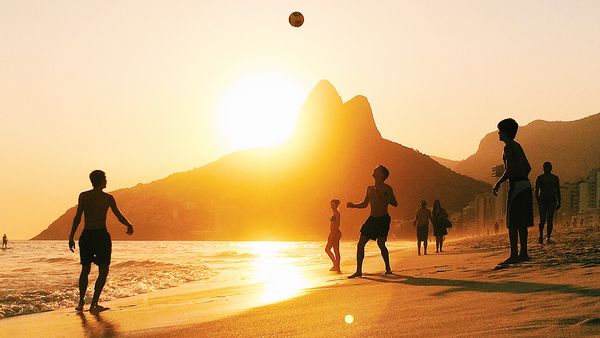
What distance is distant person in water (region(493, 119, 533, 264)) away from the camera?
9.24 metres

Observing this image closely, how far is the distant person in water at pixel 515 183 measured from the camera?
9.24 metres

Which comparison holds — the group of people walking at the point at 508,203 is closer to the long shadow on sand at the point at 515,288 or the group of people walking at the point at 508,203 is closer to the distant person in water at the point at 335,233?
the distant person in water at the point at 335,233

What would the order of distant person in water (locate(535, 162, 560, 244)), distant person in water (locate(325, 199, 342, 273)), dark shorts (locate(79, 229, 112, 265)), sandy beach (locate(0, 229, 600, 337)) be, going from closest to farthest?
sandy beach (locate(0, 229, 600, 337))
dark shorts (locate(79, 229, 112, 265))
distant person in water (locate(325, 199, 342, 273))
distant person in water (locate(535, 162, 560, 244))

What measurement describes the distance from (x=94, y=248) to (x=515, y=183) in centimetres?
596

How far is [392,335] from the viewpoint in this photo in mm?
4469

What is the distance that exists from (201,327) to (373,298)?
1.87 metres

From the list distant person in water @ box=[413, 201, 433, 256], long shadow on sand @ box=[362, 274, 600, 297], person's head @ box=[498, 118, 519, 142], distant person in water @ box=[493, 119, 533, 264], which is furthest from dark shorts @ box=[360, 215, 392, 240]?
distant person in water @ box=[413, 201, 433, 256]

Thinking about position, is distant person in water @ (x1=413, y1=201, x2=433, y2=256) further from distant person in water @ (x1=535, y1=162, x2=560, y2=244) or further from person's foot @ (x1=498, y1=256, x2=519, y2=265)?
person's foot @ (x1=498, y1=256, x2=519, y2=265)

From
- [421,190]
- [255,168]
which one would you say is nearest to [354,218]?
[421,190]

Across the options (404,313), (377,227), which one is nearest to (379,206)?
(377,227)

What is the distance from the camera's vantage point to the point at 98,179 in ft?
31.9

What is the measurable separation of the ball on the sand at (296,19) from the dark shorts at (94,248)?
52.7 ft

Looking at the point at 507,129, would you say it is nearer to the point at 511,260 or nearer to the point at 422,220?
the point at 511,260

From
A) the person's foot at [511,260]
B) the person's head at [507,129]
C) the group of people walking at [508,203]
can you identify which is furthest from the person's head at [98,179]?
the person's foot at [511,260]
